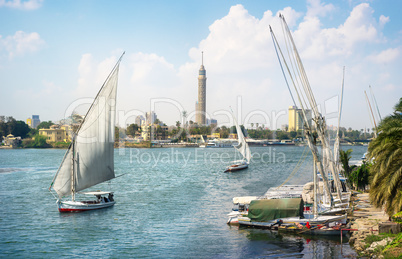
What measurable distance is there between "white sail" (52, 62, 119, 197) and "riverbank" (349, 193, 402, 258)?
2404 centimetres

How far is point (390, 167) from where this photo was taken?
24.3 meters

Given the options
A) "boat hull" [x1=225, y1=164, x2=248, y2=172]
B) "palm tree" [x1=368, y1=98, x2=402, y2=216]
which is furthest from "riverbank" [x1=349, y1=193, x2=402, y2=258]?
"boat hull" [x1=225, y1=164, x2=248, y2=172]

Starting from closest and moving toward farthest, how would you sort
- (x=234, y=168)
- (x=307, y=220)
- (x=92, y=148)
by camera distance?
(x=307, y=220), (x=92, y=148), (x=234, y=168)

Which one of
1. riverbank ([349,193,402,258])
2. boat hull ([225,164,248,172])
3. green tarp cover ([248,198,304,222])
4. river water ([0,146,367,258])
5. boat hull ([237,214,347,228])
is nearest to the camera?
riverbank ([349,193,402,258])

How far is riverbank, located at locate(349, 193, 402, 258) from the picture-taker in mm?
22625

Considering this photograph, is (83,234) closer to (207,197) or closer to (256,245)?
(256,245)

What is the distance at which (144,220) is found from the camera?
3653 centimetres

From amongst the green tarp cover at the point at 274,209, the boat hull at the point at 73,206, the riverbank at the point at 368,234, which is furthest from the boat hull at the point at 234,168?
the green tarp cover at the point at 274,209

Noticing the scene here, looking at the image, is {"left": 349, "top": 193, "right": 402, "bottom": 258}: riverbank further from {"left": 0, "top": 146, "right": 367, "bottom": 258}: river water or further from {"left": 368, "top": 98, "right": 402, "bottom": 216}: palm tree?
{"left": 368, "top": 98, "right": 402, "bottom": 216}: palm tree

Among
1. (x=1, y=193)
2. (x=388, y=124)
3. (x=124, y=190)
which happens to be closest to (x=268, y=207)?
(x=388, y=124)

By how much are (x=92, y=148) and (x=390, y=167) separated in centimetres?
2669

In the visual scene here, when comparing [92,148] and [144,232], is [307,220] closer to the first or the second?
[144,232]

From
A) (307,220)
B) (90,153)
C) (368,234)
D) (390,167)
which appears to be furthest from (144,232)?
(390,167)

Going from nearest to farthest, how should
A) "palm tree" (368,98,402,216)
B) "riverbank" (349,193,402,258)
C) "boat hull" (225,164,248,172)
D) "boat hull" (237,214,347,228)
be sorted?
"riverbank" (349,193,402,258) → "palm tree" (368,98,402,216) → "boat hull" (237,214,347,228) → "boat hull" (225,164,248,172)
